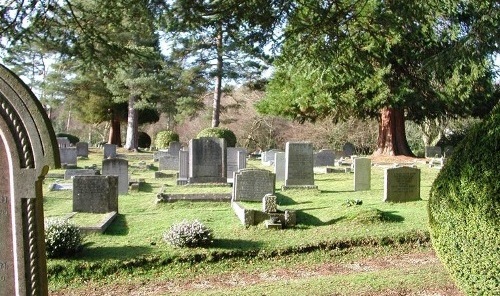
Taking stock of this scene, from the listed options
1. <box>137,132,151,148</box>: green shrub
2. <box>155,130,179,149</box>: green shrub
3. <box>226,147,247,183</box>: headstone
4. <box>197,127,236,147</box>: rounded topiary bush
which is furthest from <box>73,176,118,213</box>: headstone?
<box>137,132,151,148</box>: green shrub

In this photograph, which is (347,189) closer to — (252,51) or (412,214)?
(412,214)

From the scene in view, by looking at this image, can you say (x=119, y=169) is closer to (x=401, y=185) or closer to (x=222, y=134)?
(x=401, y=185)

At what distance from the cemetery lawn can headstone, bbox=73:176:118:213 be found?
402 mm

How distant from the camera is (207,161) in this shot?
17719 millimetres

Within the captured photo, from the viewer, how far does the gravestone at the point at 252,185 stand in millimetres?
13562

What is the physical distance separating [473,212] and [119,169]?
12997 mm

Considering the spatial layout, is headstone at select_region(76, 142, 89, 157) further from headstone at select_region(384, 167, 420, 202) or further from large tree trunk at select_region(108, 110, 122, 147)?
headstone at select_region(384, 167, 420, 202)

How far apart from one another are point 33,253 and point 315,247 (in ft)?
19.8

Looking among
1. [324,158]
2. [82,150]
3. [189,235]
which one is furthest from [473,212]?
[82,150]

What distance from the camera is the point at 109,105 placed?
44281 millimetres

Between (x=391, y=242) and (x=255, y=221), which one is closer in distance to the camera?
(x=391, y=242)

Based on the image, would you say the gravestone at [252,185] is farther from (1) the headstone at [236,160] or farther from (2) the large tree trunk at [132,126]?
(2) the large tree trunk at [132,126]

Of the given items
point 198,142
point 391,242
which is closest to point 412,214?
point 391,242

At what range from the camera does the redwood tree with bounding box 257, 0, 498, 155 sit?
8469 mm
